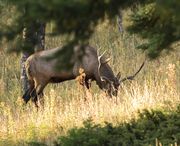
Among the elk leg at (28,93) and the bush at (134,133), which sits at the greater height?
the elk leg at (28,93)

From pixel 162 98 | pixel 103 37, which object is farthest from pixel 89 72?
pixel 103 37

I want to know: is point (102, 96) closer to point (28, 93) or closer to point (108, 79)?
point (108, 79)

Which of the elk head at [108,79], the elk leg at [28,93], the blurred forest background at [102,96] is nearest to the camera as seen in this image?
the blurred forest background at [102,96]

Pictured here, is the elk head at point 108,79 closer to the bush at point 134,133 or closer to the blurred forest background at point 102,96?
the blurred forest background at point 102,96

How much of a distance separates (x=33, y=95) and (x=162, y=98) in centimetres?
456

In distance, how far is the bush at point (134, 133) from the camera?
7457mm

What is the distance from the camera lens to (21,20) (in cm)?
451

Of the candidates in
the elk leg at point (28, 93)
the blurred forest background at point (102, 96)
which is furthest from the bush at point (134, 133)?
the elk leg at point (28, 93)

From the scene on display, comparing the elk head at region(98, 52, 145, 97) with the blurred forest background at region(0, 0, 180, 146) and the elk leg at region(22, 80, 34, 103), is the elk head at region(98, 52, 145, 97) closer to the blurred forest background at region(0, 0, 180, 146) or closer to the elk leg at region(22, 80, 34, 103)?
the blurred forest background at region(0, 0, 180, 146)

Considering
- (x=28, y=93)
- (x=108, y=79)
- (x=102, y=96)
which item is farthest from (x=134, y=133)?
(x=28, y=93)

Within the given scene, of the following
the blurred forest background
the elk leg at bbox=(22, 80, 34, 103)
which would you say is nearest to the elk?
the elk leg at bbox=(22, 80, 34, 103)

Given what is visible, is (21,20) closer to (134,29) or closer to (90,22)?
(90,22)

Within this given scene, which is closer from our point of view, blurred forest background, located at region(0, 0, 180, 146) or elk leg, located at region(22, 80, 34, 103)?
blurred forest background, located at region(0, 0, 180, 146)

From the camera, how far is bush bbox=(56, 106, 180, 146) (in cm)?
746
